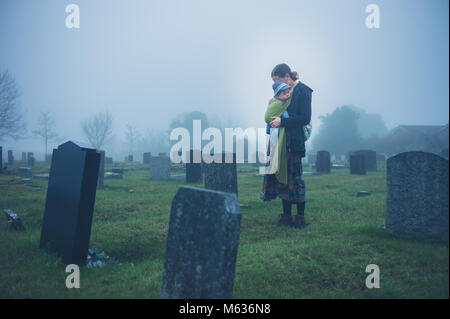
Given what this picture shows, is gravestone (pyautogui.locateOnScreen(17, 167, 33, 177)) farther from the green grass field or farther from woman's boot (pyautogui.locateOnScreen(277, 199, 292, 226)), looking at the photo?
woman's boot (pyautogui.locateOnScreen(277, 199, 292, 226))

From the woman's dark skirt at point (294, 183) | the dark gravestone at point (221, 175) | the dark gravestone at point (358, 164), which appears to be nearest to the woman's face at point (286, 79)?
the woman's dark skirt at point (294, 183)

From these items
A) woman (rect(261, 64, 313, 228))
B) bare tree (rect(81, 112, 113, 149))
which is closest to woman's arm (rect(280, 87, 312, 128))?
woman (rect(261, 64, 313, 228))

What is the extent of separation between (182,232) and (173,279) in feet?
1.50

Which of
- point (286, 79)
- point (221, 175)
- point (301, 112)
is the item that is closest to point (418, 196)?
point (301, 112)

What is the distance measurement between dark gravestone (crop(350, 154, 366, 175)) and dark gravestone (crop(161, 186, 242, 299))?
17.4m

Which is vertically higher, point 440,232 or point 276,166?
point 276,166

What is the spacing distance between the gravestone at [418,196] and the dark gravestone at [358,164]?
14.3m

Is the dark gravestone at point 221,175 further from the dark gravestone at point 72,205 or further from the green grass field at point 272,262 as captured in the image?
the dark gravestone at point 72,205

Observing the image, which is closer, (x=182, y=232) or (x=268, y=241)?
(x=182, y=232)

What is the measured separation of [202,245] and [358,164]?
691 inches

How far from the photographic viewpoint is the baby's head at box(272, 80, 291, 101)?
16.8 ft

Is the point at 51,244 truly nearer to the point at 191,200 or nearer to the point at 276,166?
the point at 191,200
